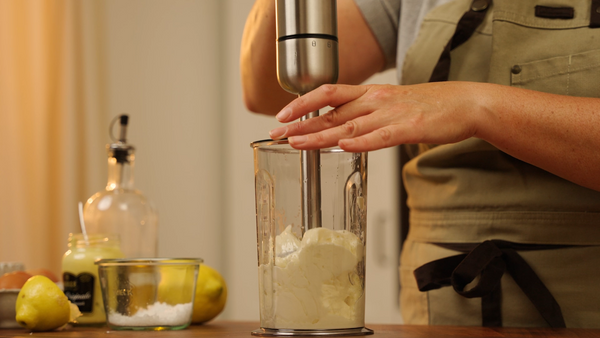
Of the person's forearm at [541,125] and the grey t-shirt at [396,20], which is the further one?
the grey t-shirt at [396,20]

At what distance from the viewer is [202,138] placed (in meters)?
2.81

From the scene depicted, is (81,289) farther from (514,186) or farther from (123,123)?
(514,186)

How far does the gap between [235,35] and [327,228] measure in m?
2.32

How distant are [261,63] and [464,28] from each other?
0.31m

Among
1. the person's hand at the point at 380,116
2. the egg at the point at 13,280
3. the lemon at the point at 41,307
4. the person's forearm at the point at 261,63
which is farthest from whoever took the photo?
the person's forearm at the point at 261,63

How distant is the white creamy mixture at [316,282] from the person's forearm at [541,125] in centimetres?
19

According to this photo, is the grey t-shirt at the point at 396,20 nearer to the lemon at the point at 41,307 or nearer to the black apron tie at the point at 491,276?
the black apron tie at the point at 491,276

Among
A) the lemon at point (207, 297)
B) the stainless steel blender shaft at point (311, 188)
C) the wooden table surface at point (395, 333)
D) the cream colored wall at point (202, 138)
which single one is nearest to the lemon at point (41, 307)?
the wooden table surface at point (395, 333)

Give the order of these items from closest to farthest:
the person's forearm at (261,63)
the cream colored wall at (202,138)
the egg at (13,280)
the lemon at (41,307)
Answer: the lemon at (41,307)
the egg at (13,280)
the person's forearm at (261,63)
the cream colored wall at (202,138)

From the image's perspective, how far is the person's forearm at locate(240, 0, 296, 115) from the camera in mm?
864

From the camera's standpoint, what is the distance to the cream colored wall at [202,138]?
246cm

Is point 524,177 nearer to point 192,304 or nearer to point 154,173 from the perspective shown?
point 192,304

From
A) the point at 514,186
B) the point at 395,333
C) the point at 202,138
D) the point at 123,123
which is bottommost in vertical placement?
the point at 395,333

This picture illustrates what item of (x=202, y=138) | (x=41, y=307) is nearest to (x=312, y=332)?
(x=41, y=307)
